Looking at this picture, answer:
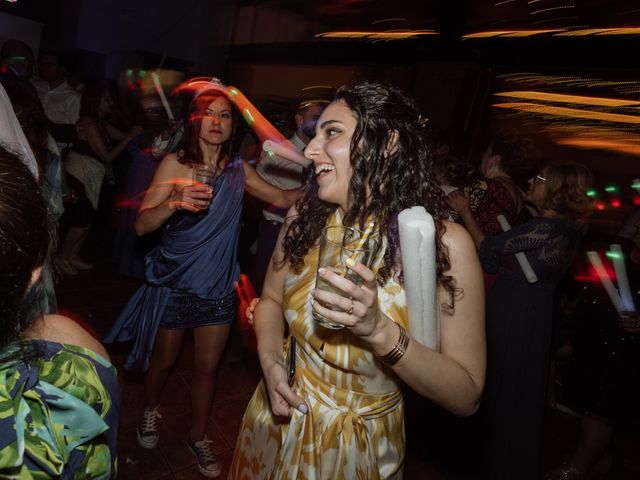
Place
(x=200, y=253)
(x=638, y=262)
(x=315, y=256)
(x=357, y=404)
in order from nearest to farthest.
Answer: (x=357, y=404) < (x=315, y=256) < (x=200, y=253) < (x=638, y=262)

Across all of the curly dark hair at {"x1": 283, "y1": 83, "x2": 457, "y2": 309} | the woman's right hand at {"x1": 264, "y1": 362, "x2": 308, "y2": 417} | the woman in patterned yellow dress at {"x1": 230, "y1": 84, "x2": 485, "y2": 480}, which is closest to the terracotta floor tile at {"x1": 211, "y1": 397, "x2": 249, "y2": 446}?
the woman in patterned yellow dress at {"x1": 230, "y1": 84, "x2": 485, "y2": 480}

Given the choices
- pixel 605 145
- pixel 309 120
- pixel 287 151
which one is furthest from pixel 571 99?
pixel 287 151

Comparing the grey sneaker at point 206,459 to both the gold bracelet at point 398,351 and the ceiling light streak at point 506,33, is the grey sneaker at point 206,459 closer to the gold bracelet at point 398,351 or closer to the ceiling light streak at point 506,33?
the gold bracelet at point 398,351

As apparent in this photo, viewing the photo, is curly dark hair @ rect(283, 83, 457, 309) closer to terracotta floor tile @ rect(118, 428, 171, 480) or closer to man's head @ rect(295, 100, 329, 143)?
terracotta floor tile @ rect(118, 428, 171, 480)

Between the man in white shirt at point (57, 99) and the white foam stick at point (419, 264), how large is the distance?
5848 millimetres

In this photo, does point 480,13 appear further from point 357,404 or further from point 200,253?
point 357,404

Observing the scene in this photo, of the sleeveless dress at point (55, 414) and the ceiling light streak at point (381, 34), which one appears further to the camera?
the ceiling light streak at point (381, 34)

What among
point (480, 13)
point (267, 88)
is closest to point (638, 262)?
point (480, 13)

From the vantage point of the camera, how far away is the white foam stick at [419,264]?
1114 mm

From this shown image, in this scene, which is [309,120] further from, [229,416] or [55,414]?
[55,414]

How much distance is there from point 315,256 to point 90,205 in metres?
4.79

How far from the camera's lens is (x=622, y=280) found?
115 inches

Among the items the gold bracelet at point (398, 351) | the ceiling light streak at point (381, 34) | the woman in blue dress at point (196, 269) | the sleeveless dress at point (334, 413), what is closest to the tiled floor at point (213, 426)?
the woman in blue dress at point (196, 269)

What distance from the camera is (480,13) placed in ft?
18.8
